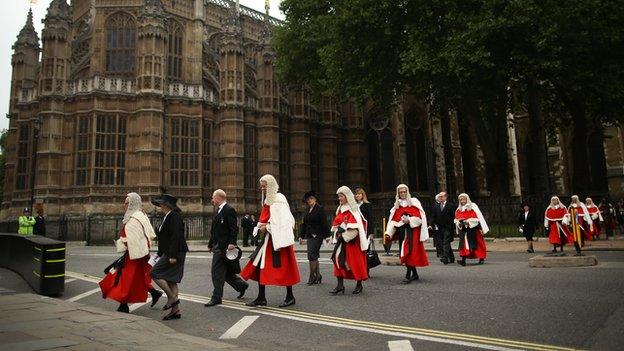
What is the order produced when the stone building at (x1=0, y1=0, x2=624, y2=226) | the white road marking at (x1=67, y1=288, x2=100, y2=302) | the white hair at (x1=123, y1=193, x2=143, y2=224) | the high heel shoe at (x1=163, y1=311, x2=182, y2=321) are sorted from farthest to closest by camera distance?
the stone building at (x1=0, y1=0, x2=624, y2=226), the white road marking at (x1=67, y1=288, x2=100, y2=302), the white hair at (x1=123, y1=193, x2=143, y2=224), the high heel shoe at (x1=163, y1=311, x2=182, y2=321)

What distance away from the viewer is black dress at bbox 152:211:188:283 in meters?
6.29

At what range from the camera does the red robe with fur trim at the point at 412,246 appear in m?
8.62

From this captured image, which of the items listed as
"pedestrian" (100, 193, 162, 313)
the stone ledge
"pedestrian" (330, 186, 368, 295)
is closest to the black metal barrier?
"pedestrian" (100, 193, 162, 313)

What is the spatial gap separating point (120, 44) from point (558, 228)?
93.7 ft

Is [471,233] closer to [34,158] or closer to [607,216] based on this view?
[607,216]

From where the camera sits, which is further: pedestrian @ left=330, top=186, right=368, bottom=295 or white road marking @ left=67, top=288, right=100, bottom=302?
white road marking @ left=67, top=288, right=100, bottom=302

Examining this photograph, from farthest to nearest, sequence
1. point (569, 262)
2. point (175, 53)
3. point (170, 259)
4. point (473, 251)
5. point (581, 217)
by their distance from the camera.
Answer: point (175, 53) < point (581, 217) < point (473, 251) < point (569, 262) < point (170, 259)

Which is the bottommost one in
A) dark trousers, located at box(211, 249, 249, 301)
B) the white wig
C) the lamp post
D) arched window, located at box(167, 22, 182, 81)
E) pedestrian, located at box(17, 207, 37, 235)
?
dark trousers, located at box(211, 249, 249, 301)

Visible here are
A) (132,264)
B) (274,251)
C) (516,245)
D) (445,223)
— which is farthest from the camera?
(516,245)

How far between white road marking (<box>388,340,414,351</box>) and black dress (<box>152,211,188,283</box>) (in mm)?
3110

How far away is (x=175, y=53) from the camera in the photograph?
1267 inches

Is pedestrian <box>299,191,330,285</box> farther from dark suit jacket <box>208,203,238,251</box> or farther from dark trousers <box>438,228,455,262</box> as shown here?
dark trousers <box>438,228,455,262</box>

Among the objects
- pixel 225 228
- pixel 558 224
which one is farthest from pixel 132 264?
pixel 558 224

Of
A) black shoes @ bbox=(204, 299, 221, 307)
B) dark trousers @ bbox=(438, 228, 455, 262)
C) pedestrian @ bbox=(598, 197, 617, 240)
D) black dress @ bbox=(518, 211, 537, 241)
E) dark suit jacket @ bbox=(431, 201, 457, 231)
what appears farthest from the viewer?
pedestrian @ bbox=(598, 197, 617, 240)
